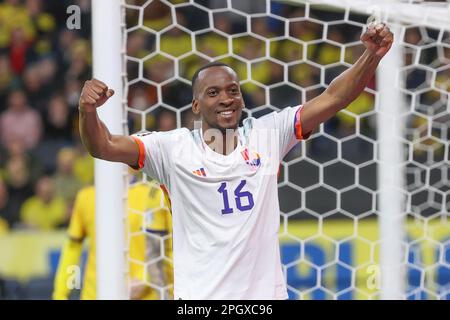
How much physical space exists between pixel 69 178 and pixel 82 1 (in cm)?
137

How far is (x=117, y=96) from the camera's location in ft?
12.9

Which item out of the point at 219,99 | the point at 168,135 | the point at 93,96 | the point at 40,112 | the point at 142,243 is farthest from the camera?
the point at 40,112

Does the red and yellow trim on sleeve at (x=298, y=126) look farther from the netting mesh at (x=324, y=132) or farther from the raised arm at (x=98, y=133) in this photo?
the netting mesh at (x=324, y=132)

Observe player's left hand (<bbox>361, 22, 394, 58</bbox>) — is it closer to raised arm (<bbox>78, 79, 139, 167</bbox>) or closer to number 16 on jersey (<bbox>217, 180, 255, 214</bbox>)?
number 16 on jersey (<bbox>217, 180, 255, 214</bbox>)

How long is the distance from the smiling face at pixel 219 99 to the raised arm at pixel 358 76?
0.84ft

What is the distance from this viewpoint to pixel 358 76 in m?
3.11

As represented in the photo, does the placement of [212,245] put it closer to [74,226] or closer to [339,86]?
[339,86]

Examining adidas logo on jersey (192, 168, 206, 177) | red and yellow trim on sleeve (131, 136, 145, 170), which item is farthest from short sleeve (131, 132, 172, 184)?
adidas logo on jersey (192, 168, 206, 177)

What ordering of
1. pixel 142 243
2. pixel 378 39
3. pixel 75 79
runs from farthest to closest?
pixel 75 79 < pixel 142 243 < pixel 378 39

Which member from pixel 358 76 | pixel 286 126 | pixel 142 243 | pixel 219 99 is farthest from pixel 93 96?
pixel 142 243

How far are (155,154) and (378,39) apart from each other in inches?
32.1

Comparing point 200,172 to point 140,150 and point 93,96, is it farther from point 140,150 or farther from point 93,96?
point 93,96

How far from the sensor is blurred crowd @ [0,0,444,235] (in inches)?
274
